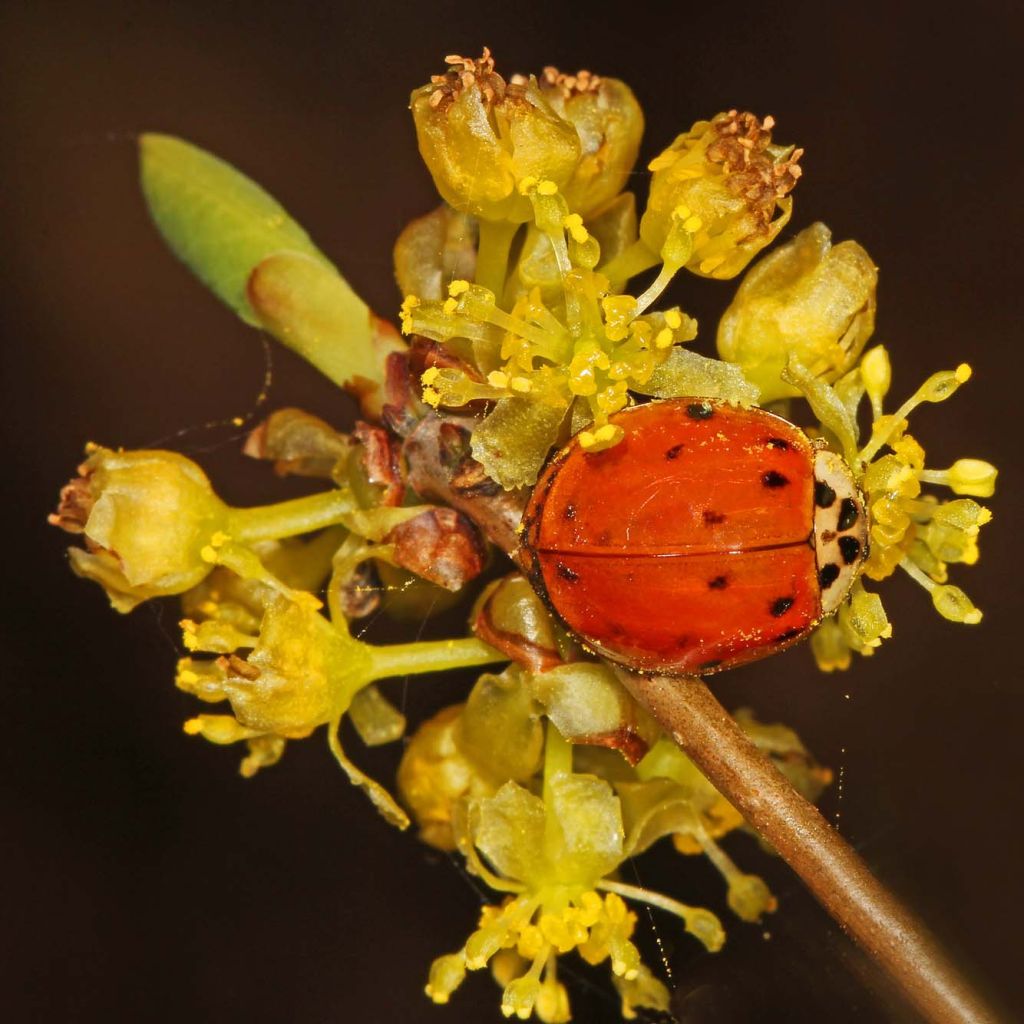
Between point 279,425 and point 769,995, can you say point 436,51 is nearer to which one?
point 279,425

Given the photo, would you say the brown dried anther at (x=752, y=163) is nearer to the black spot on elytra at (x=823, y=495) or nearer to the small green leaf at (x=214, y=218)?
the black spot on elytra at (x=823, y=495)

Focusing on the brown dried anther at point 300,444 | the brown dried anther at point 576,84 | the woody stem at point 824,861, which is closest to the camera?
the woody stem at point 824,861

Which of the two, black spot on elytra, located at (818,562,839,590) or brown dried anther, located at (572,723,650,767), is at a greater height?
black spot on elytra, located at (818,562,839,590)

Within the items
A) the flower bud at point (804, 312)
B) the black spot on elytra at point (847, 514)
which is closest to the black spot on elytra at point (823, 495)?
the black spot on elytra at point (847, 514)

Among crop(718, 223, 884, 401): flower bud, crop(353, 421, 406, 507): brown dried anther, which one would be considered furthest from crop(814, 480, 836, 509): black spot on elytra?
crop(353, 421, 406, 507): brown dried anther

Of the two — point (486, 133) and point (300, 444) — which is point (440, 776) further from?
point (486, 133)

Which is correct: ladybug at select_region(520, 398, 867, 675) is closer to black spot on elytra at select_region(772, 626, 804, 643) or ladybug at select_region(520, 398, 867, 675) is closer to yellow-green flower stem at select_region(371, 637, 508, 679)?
black spot on elytra at select_region(772, 626, 804, 643)

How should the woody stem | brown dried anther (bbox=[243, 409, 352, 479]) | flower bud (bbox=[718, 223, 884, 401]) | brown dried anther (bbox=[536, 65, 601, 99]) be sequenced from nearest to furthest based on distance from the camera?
the woody stem < flower bud (bbox=[718, 223, 884, 401]) < brown dried anther (bbox=[536, 65, 601, 99]) < brown dried anther (bbox=[243, 409, 352, 479])

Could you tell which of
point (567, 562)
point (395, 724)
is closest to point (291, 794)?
point (395, 724)
